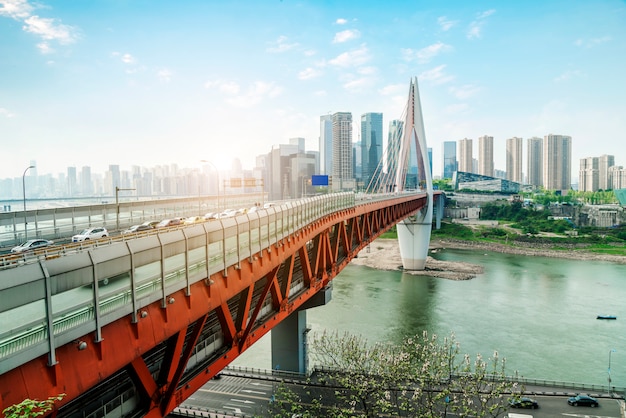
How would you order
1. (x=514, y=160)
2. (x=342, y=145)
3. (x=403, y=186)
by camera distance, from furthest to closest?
(x=514, y=160), (x=342, y=145), (x=403, y=186)

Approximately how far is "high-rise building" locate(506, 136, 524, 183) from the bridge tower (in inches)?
4508

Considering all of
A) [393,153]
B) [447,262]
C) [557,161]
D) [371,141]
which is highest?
[371,141]

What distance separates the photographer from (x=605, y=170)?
12181 centimetres

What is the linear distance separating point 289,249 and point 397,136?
151 ft

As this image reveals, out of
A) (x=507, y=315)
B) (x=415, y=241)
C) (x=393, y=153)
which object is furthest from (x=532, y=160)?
(x=507, y=315)

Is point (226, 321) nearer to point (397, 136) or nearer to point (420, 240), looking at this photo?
point (420, 240)

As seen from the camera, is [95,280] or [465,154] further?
[465,154]

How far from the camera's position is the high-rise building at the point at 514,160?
504 ft

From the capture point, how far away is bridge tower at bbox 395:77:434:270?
5041 centimetres

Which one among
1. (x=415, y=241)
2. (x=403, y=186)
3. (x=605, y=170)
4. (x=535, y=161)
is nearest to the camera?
(x=415, y=241)

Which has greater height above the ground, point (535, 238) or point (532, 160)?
point (532, 160)

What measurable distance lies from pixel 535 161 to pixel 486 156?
16.7 metres

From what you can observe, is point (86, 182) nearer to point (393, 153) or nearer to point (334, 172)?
point (393, 153)

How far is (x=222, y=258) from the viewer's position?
31.1 feet
